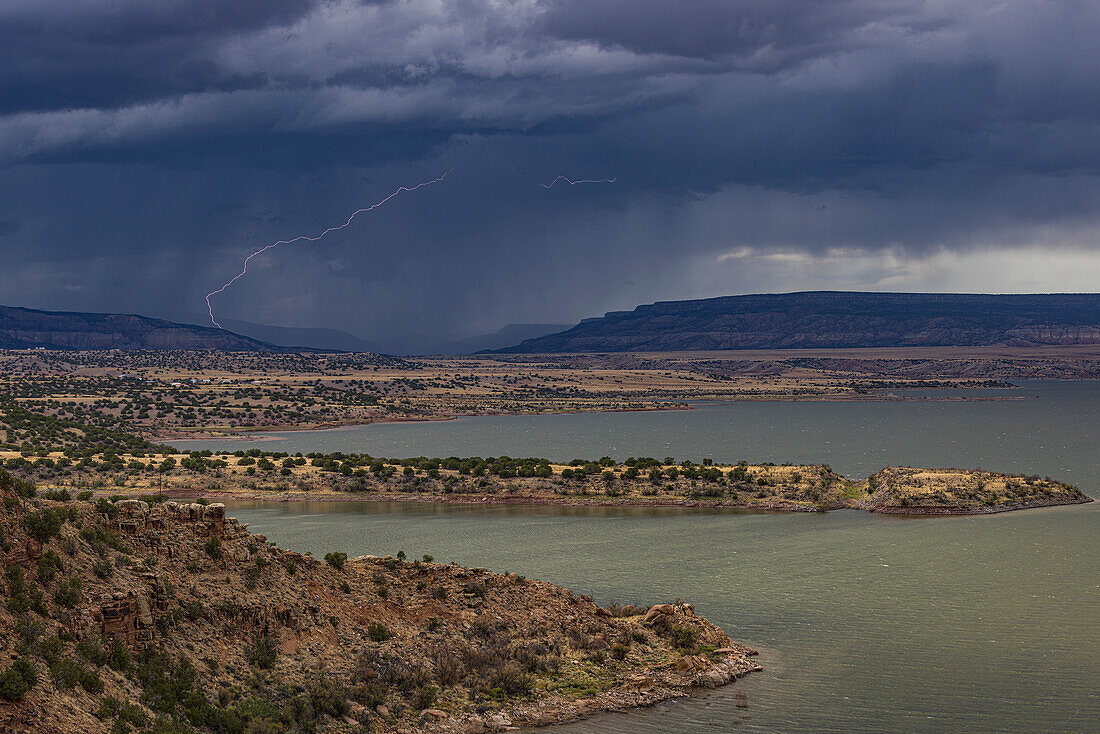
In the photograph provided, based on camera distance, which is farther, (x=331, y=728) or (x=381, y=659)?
(x=381, y=659)

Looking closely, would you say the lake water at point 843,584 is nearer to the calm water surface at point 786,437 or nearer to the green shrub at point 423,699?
the calm water surface at point 786,437

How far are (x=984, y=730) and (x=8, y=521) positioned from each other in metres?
21.4

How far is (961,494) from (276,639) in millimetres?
48316

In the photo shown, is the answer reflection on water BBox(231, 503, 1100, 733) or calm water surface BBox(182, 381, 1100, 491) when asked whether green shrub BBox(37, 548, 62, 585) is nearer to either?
reflection on water BBox(231, 503, 1100, 733)

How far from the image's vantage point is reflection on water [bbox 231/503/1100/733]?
82.4 ft

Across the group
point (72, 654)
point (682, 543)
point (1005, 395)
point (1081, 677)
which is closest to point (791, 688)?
point (1081, 677)

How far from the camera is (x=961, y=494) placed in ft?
200

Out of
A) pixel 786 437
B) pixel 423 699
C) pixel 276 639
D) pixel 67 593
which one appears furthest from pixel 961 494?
pixel 786 437

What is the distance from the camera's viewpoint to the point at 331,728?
21359mm

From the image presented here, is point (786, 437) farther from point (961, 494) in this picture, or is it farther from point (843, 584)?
point (843, 584)

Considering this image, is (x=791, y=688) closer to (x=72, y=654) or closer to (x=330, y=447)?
(x=72, y=654)

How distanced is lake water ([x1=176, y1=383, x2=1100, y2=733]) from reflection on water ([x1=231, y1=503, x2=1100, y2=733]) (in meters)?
0.09

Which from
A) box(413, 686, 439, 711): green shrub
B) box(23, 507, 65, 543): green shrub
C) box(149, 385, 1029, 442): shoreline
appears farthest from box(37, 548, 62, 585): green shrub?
box(149, 385, 1029, 442): shoreline

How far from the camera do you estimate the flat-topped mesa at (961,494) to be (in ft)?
196
